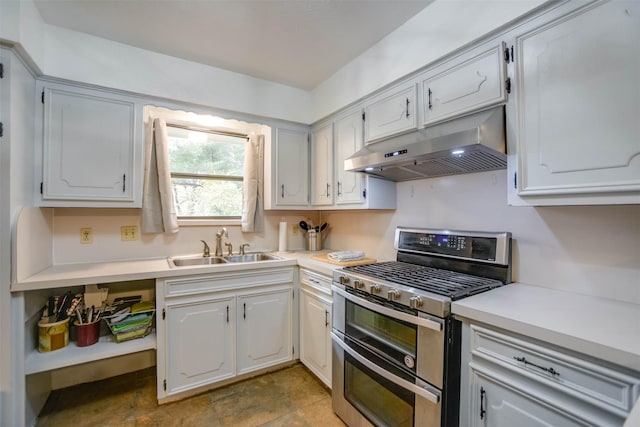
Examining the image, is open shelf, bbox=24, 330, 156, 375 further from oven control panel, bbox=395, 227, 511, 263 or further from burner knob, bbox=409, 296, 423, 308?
oven control panel, bbox=395, 227, 511, 263

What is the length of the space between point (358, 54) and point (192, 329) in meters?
2.34

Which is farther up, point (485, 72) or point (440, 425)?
point (485, 72)

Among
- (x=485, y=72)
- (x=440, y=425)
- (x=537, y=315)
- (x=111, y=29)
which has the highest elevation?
(x=111, y=29)

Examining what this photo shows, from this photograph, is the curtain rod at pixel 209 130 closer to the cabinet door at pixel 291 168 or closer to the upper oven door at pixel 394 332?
the cabinet door at pixel 291 168

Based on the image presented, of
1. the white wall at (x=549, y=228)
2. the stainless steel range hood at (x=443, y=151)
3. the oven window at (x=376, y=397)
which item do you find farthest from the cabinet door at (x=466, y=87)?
the oven window at (x=376, y=397)

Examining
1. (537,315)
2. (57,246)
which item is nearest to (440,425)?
(537,315)

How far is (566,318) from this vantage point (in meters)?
1.01

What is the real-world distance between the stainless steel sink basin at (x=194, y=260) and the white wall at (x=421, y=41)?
1.63 m

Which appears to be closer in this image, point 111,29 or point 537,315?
point 537,315

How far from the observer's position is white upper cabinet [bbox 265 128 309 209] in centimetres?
266

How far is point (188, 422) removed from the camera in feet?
5.71

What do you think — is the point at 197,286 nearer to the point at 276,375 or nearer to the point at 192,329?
the point at 192,329

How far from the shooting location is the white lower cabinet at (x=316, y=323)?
2.00 meters

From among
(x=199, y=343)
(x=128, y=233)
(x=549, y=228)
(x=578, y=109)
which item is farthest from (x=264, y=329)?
(x=578, y=109)
